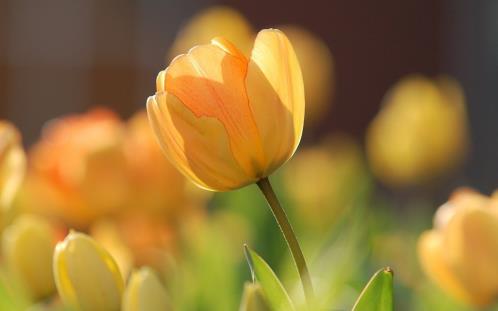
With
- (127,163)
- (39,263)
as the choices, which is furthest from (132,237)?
(39,263)

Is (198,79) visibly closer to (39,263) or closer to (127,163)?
(39,263)

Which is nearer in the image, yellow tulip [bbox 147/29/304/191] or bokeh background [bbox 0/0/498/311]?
yellow tulip [bbox 147/29/304/191]

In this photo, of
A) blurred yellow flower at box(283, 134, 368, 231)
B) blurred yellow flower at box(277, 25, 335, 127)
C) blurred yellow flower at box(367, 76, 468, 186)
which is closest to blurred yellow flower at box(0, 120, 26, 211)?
blurred yellow flower at box(283, 134, 368, 231)

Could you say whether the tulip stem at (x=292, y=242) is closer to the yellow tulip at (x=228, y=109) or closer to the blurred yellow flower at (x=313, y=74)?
the yellow tulip at (x=228, y=109)

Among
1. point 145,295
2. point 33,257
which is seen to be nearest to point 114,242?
point 33,257

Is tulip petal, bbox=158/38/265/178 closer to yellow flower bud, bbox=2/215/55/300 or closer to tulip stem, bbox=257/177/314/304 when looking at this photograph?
tulip stem, bbox=257/177/314/304

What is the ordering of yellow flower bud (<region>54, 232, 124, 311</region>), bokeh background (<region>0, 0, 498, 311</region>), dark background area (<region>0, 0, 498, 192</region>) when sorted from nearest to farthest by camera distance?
yellow flower bud (<region>54, 232, 124, 311</region>)
bokeh background (<region>0, 0, 498, 311</region>)
dark background area (<region>0, 0, 498, 192</region>)
